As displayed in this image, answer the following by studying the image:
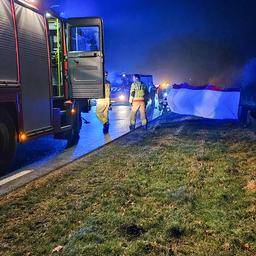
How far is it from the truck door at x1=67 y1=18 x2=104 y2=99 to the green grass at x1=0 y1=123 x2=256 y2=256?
2.41 meters

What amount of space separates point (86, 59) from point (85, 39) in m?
0.49

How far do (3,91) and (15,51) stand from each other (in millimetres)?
771

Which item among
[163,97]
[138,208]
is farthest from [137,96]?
[163,97]

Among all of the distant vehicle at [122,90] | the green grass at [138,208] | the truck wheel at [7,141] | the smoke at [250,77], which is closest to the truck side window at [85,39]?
the green grass at [138,208]

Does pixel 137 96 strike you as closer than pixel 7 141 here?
No

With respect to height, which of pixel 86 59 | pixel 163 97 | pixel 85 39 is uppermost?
pixel 85 39

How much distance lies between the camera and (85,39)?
9344 mm

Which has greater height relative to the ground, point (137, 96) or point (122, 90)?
point (137, 96)

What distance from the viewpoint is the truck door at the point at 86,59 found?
920 centimetres

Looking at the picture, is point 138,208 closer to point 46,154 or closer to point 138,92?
point 46,154

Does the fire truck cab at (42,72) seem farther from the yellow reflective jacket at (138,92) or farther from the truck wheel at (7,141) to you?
the yellow reflective jacket at (138,92)

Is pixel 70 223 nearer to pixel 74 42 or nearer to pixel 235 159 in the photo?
pixel 235 159

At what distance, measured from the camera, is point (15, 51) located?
20.7 feet

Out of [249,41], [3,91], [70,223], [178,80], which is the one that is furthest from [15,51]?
[178,80]
